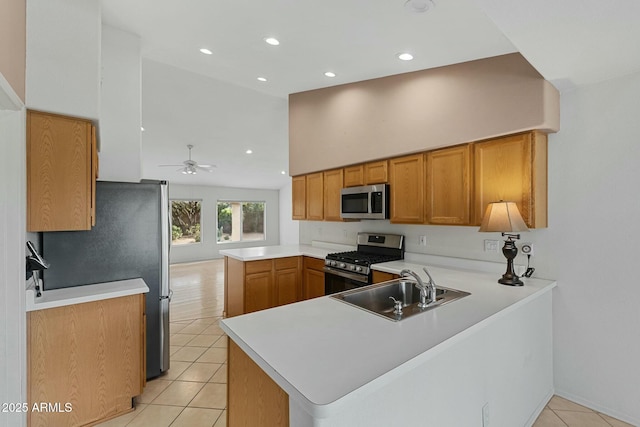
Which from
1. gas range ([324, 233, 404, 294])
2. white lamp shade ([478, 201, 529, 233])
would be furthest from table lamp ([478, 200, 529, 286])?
gas range ([324, 233, 404, 294])

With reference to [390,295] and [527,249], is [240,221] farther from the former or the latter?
[527,249]

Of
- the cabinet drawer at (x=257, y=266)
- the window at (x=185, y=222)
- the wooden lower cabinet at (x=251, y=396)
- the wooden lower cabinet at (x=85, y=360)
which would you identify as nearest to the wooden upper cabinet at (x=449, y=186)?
the cabinet drawer at (x=257, y=266)

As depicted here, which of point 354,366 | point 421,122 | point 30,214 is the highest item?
point 421,122

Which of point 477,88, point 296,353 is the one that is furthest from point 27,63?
point 477,88

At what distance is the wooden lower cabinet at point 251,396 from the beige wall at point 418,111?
7.82 feet

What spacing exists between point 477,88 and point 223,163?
241 inches

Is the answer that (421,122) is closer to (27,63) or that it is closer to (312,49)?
(312,49)

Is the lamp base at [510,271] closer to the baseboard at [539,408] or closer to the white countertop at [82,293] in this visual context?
the baseboard at [539,408]

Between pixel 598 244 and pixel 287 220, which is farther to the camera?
pixel 287 220

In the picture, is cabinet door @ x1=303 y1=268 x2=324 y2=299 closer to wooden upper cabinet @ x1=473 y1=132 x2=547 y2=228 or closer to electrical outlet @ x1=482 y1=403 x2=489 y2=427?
wooden upper cabinet @ x1=473 y1=132 x2=547 y2=228

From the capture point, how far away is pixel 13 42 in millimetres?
1543

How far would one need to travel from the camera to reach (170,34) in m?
2.72

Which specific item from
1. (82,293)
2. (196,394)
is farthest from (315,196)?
(82,293)

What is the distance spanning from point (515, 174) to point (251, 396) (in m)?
2.35
